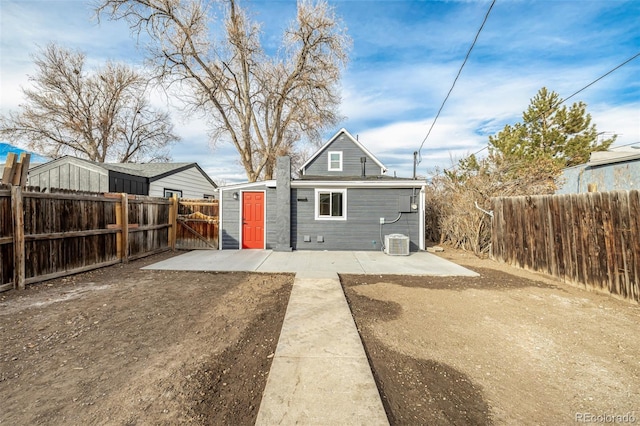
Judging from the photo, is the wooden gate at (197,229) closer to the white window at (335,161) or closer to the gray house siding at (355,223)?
the gray house siding at (355,223)

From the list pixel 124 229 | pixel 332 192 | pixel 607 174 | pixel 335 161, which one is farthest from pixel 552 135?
pixel 124 229

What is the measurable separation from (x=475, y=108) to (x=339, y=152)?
20.5ft

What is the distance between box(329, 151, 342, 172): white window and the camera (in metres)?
13.4

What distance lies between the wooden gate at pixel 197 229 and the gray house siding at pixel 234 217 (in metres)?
0.39

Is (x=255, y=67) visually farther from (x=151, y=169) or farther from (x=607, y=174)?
(x=607, y=174)

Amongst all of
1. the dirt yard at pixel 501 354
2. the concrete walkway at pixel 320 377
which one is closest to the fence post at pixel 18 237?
the concrete walkway at pixel 320 377

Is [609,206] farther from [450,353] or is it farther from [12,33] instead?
[12,33]

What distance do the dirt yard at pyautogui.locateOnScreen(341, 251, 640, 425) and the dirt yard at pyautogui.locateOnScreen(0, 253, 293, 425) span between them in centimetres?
134

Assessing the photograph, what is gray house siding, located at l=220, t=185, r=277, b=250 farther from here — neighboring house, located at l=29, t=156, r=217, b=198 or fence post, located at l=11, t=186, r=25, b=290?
fence post, located at l=11, t=186, r=25, b=290

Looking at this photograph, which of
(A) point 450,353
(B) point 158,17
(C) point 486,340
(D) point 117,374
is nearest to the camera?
(D) point 117,374

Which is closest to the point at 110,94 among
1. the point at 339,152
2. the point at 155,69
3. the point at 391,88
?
the point at 155,69

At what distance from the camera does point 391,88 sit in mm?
10922

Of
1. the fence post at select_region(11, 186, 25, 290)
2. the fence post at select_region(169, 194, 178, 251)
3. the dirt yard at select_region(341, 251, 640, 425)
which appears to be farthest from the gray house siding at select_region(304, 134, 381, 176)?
the fence post at select_region(11, 186, 25, 290)

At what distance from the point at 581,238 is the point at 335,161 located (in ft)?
32.8
